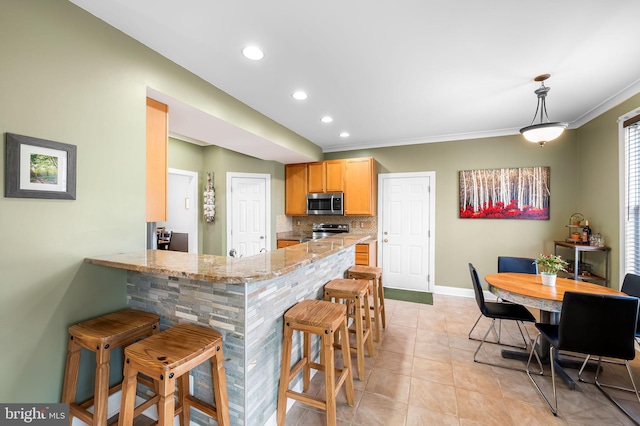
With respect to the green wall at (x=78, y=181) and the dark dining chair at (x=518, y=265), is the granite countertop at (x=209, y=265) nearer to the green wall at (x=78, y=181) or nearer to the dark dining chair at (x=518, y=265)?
the green wall at (x=78, y=181)

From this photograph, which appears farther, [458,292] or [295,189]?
[295,189]

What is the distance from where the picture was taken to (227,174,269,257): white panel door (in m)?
4.63

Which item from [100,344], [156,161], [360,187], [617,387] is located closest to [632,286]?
[617,387]

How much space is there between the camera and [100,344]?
134 cm

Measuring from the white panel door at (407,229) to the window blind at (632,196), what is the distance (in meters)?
2.14

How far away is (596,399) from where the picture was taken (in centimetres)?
190

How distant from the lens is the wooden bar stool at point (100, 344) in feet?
4.39

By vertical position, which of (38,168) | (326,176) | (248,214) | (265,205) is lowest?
(248,214)

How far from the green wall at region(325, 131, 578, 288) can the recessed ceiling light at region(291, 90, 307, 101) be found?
2.31 m

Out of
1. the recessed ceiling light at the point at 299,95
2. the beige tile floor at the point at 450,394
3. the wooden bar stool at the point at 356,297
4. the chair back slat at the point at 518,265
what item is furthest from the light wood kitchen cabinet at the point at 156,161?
the chair back slat at the point at 518,265

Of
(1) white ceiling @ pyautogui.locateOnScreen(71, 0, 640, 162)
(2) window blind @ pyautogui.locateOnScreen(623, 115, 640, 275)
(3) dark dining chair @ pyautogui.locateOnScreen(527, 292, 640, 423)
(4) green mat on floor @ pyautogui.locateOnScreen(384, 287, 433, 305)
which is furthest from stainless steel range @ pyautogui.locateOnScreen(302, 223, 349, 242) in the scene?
(2) window blind @ pyautogui.locateOnScreen(623, 115, 640, 275)

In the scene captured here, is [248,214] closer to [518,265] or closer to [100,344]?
[100,344]

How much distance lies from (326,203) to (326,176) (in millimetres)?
500

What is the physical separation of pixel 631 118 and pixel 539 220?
5.40 feet
